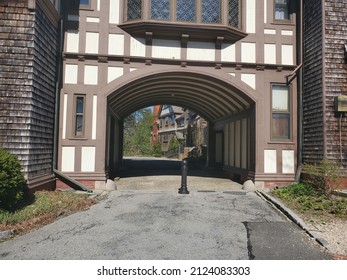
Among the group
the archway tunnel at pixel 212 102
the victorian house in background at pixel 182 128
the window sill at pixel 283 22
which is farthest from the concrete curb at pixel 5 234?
the victorian house in background at pixel 182 128

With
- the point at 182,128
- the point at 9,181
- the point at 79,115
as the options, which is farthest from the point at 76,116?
the point at 182,128

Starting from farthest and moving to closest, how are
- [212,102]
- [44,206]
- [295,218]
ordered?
[212,102] → [44,206] → [295,218]

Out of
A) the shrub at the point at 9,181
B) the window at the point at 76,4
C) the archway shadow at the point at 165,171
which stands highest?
the window at the point at 76,4

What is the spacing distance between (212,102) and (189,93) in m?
1.19

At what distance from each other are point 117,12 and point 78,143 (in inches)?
183

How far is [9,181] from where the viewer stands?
18.3 feet

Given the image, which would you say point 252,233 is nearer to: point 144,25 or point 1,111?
point 1,111

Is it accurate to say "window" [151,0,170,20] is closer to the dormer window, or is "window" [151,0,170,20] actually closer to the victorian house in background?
the dormer window

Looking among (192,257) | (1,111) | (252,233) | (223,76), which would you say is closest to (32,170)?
(1,111)

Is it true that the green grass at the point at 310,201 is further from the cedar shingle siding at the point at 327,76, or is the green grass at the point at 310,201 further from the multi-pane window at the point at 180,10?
the multi-pane window at the point at 180,10

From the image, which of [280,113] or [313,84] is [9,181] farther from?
[313,84]

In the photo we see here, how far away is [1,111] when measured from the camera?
6715 mm

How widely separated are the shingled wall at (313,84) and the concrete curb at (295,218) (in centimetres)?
217

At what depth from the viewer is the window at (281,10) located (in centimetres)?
977
